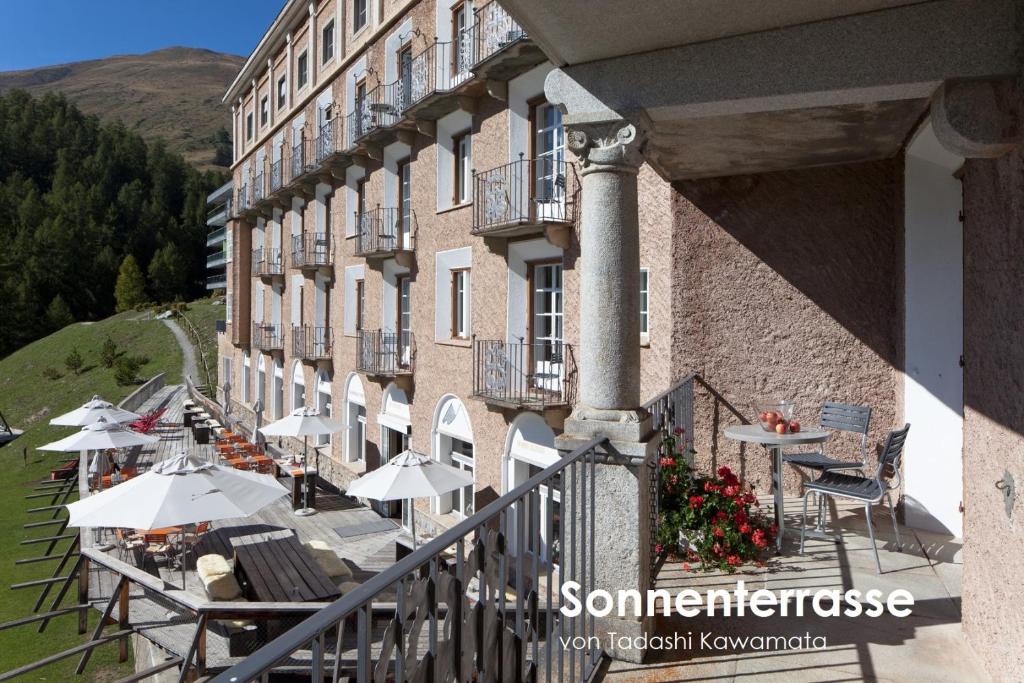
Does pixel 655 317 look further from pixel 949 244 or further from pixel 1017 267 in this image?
pixel 1017 267

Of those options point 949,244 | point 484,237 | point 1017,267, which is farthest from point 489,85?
point 1017,267

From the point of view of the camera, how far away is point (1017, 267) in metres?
3.25

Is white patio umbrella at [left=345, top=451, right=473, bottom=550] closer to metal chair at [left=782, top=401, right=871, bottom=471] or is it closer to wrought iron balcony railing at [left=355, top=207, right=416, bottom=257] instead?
metal chair at [left=782, top=401, right=871, bottom=471]

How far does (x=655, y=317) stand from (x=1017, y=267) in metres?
5.42

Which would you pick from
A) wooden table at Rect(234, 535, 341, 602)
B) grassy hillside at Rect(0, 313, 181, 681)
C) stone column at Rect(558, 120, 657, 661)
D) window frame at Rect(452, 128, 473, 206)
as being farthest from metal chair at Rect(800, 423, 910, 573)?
grassy hillside at Rect(0, 313, 181, 681)

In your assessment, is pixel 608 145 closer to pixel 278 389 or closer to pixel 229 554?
pixel 229 554

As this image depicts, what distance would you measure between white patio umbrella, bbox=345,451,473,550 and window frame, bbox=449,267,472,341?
3643 mm

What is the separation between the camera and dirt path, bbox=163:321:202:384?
49694mm

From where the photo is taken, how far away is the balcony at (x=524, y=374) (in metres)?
11.6

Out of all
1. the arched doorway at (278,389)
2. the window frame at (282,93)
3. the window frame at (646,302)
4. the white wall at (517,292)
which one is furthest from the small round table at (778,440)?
the window frame at (282,93)

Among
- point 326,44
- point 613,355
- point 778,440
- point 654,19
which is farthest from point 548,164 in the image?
point 326,44

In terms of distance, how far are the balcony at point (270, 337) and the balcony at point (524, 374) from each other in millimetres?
16032

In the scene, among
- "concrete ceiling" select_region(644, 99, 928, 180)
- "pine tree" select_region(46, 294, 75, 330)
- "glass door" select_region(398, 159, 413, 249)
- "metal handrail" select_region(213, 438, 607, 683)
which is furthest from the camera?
"pine tree" select_region(46, 294, 75, 330)

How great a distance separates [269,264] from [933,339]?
82.7ft
